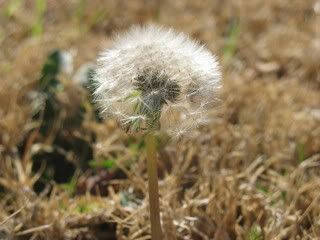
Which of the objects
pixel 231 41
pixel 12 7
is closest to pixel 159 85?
pixel 231 41

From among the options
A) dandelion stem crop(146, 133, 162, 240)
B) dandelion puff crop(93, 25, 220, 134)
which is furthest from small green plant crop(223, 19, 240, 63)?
dandelion stem crop(146, 133, 162, 240)

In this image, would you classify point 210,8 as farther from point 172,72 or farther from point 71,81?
point 172,72

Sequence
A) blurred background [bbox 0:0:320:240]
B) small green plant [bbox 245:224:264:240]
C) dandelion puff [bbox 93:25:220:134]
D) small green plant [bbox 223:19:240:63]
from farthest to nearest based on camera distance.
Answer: small green plant [bbox 223:19:240:63]
blurred background [bbox 0:0:320:240]
small green plant [bbox 245:224:264:240]
dandelion puff [bbox 93:25:220:134]

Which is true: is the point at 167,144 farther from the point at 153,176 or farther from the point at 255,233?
the point at 153,176

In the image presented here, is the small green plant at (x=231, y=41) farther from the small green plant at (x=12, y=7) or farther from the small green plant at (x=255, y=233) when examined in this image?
the small green plant at (x=255, y=233)

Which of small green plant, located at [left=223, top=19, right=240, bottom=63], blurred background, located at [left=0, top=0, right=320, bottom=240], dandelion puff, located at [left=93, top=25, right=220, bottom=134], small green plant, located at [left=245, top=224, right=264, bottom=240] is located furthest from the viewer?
small green plant, located at [left=223, top=19, right=240, bottom=63]

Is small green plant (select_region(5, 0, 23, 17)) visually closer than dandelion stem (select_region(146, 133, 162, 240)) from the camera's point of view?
No

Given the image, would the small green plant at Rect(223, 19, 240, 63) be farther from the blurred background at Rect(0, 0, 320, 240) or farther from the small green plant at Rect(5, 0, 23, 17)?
the small green plant at Rect(5, 0, 23, 17)

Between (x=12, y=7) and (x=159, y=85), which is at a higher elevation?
(x=12, y=7)
